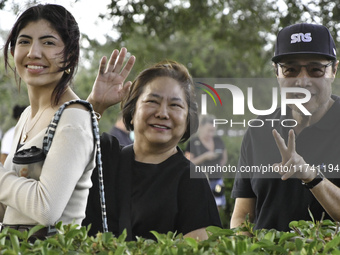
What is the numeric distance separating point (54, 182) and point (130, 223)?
73cm

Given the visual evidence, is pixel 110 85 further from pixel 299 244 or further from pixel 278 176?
pixel 299 244

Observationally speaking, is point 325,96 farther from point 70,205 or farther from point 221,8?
point 221,8

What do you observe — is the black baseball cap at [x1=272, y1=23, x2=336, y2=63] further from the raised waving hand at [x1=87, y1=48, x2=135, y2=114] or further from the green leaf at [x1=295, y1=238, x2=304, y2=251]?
the green leaf at [x1=295, y1=238, x2=304, y2=251]

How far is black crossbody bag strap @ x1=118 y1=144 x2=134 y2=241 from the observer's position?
2916mm

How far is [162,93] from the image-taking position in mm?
3248

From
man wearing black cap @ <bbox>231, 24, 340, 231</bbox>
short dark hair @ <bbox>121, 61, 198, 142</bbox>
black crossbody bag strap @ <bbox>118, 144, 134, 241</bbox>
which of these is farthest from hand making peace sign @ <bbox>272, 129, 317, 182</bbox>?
black crossbody bag strap @ <bbox>118, 144, 134, 241</bbox>

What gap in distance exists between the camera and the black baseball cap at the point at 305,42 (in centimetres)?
334

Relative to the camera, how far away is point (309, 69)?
329cm

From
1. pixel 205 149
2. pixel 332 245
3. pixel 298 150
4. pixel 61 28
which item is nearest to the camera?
pixel 332 245

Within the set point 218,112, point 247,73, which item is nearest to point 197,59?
point 247,73

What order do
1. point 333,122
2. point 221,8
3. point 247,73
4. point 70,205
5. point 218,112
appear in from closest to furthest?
point 70,205
point 333,122
point 221,8
point 218,112
point 247,73

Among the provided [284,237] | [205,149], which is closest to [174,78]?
[284,237]

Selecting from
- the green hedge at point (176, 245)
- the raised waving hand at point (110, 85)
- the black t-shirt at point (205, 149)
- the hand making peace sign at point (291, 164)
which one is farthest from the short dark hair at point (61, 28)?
the black t-shirt at point (205, 149)

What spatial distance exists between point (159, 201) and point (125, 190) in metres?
0.19
